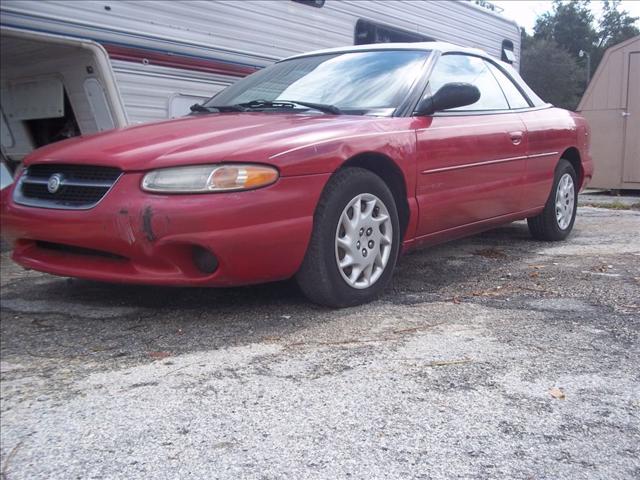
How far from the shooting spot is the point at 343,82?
12.7ft

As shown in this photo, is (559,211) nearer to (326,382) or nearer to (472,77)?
(472,77)

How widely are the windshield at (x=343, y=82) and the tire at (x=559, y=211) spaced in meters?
1.64

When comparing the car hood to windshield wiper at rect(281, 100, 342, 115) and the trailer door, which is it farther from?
the trailer door

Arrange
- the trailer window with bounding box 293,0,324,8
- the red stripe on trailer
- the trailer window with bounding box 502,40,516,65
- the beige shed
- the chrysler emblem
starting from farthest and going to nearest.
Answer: the trailer window with bounding box 502,40,516,65, the beige shed, the trailer window with bounding box 293,0,324,8, the red stripe on trailer, the chrysler emblem

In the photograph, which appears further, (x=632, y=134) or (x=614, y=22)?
(x=632, y=134)

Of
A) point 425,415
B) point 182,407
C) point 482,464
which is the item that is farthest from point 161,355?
point 482,464

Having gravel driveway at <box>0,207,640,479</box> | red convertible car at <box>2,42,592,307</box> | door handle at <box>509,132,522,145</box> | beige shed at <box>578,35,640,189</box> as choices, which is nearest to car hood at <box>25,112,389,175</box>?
red convertible car at <box>2,42,592,307</box>

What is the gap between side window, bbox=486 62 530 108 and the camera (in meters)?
4.69

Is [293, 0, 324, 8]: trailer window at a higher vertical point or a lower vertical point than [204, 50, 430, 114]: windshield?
higher

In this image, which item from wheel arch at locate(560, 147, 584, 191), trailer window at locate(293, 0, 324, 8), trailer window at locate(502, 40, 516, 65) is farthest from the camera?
trailer window at locate(502, 40, 516, 65)

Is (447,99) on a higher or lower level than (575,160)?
higher

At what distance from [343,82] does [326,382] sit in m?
2.11

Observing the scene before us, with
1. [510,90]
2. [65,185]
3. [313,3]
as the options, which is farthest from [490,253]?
[313,3]

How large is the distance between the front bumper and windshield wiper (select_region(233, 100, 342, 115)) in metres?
0.63
